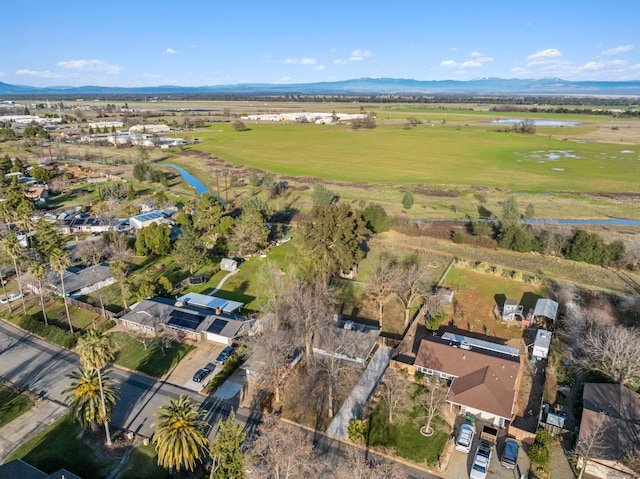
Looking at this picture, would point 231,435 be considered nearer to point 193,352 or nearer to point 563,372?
point 193,352

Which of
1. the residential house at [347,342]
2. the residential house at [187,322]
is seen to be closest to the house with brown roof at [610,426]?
the residential house at [347,342]

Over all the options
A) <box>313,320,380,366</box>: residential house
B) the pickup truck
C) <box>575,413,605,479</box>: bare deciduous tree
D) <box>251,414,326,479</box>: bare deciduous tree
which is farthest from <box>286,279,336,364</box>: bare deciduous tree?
<box>575,413,605,479</box>: bare deciduous tree

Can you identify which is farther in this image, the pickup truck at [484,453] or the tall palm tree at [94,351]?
the tall palm tree at [94,351]

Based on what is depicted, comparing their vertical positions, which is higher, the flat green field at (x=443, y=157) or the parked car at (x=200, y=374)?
the flat green field at (x=443, y=157)

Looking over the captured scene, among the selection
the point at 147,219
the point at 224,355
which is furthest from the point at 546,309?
the point at 147,219

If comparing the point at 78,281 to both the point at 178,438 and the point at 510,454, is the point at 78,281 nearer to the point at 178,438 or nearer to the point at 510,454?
the point at 178,438

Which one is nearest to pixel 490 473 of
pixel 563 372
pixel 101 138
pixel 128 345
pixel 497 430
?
pixel 497 430

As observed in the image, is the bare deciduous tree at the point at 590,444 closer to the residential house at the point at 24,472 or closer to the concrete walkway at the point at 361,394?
the concrete walkway at the point at 361,394
